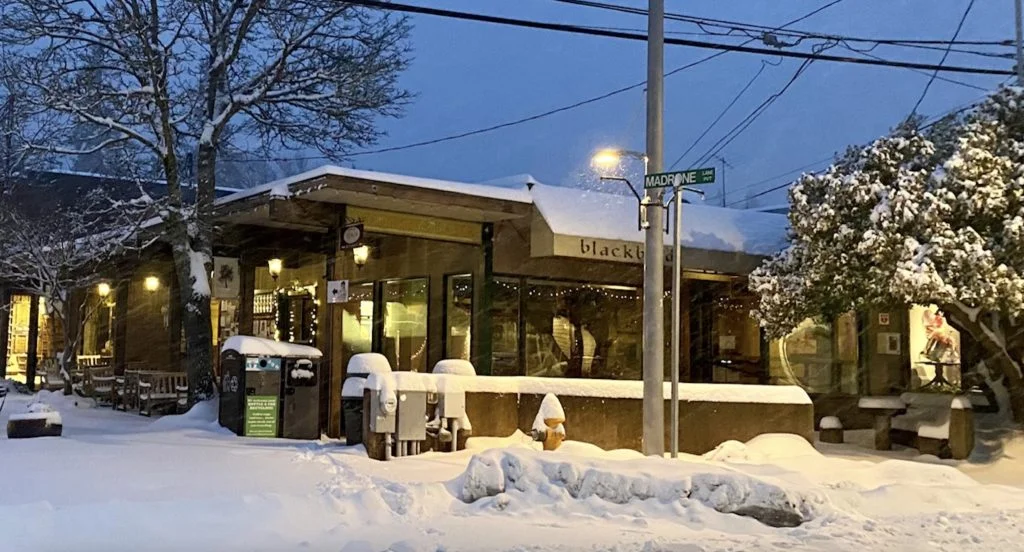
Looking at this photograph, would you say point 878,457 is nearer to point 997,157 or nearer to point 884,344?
point 997,157

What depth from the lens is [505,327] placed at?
17594 millimetres

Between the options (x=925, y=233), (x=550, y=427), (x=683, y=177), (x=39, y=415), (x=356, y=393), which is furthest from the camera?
(x=925, y=233)

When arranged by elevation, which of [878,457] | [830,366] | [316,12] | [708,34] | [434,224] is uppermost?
[316,12]

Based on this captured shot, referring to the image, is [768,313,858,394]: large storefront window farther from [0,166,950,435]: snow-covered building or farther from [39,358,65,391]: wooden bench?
[39,358,65,391]: wooden bench

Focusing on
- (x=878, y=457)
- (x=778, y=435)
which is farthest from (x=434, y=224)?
(x=878, y=457)

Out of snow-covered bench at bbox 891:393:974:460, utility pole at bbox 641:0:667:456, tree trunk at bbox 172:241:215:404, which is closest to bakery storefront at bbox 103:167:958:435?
tree trunk at bbox 172:241:215:404

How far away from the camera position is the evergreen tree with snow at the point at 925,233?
43.7 feet

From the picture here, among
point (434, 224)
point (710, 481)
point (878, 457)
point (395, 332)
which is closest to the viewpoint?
point (710, 481)

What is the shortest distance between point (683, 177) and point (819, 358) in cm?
1134

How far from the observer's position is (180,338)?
2269 cm

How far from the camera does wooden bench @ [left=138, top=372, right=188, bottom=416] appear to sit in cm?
1802

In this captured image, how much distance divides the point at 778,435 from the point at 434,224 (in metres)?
6.81

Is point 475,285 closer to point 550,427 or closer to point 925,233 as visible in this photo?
point 550,427

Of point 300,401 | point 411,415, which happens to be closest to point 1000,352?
point 411,415
